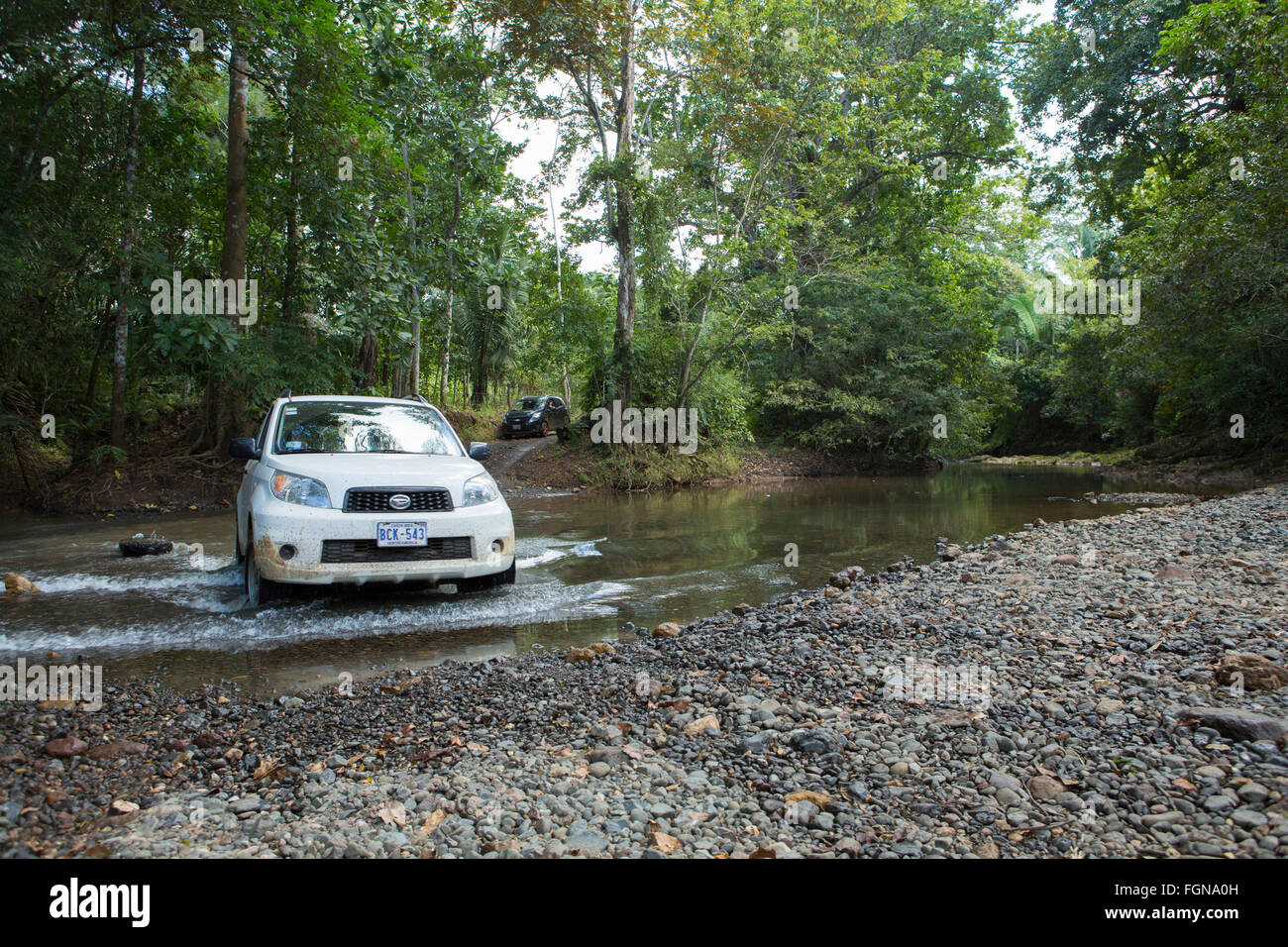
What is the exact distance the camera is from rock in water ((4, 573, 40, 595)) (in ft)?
21.3

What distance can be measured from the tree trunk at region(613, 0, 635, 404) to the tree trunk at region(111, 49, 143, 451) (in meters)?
9.35

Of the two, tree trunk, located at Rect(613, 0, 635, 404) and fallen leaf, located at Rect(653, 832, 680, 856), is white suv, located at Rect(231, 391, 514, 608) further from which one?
tree trunk, located at Rect(613, 0, 635, 404)

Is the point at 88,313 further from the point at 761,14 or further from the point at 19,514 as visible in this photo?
the point at 761,14

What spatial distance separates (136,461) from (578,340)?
33.4ft

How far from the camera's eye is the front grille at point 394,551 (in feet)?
17.4

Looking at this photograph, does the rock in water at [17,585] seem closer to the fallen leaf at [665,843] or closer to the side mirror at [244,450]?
the side mirror at [244,450]

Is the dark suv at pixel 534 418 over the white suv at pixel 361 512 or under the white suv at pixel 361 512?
over

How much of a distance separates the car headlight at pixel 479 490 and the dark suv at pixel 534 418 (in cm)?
2097

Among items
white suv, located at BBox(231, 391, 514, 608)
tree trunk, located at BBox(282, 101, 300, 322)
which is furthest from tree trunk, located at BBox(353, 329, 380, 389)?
white suv, located at BBox(231, 391, 514, 608)

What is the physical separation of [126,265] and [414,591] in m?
9.65

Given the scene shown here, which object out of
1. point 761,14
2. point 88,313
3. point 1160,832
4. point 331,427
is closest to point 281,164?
point 88,313

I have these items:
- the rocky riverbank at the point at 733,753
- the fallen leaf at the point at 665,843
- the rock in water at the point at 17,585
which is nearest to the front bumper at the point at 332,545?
the rocky riverbank at the point at 733,753

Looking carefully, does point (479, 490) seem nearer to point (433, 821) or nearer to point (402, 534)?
point (402, 534)

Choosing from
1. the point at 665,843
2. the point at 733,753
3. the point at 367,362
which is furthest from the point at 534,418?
the point at 665,843
